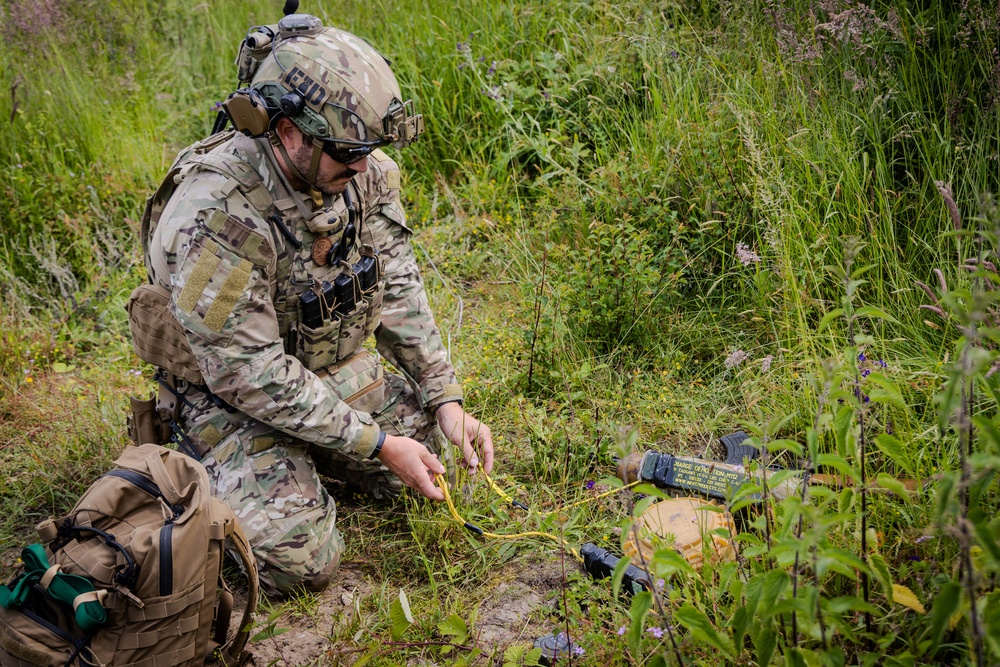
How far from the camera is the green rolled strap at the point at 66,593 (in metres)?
2.27

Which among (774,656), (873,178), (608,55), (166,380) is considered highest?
(608,55)

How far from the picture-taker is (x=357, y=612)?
274 cm

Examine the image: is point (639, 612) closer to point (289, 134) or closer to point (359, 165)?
point (359, 165)

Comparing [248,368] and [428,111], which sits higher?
[428,111]

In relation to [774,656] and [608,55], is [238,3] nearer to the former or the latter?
[608,55]

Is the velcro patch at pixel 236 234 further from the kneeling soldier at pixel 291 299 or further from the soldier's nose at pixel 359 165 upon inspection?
the soldier's nose at pixel 359 165

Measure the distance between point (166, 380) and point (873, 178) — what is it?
9.95ft

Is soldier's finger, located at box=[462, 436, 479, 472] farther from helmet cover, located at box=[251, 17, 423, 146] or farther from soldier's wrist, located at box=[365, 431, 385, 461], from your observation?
helmet cover, located at box=[251, 17, 423, 146]

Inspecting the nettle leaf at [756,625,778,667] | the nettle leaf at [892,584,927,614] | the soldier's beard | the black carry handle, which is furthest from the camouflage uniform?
the nettle leaf at [892,584,927,614]

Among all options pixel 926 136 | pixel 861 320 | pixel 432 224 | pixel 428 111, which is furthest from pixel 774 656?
pixel 428 111

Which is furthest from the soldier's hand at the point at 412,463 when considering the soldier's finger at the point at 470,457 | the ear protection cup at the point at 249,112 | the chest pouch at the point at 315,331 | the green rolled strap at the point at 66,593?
the ear protection cup at the point at 249,112

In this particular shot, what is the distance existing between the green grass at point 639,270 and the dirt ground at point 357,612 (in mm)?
58

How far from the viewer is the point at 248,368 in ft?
9.27

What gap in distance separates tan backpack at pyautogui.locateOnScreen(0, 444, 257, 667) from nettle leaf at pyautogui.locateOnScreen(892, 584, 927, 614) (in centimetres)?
180
